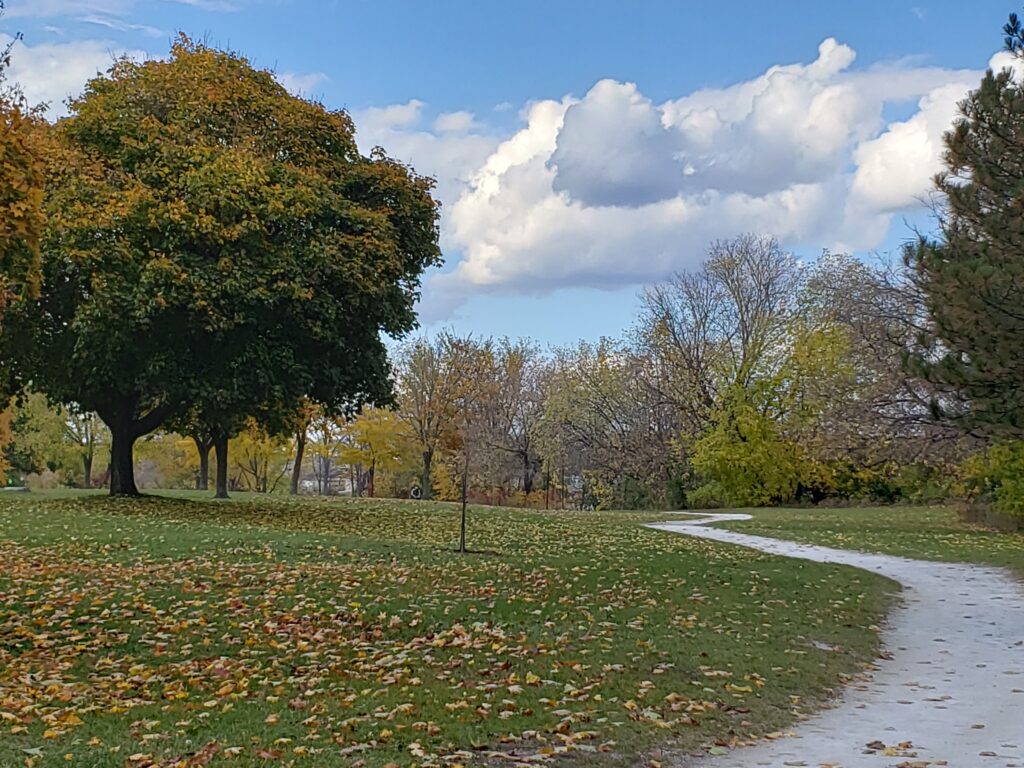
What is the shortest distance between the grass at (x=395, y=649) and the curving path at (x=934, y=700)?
14.1 inches

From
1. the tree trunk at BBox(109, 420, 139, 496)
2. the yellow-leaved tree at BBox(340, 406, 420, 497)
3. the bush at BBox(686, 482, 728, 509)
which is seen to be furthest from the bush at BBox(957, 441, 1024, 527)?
the yellow-leaved tree at BBox(340, 406, 420, 497)

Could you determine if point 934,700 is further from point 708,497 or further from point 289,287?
point 708,497

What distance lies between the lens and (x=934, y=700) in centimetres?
828

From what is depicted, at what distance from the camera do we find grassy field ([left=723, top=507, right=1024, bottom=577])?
20922 mm

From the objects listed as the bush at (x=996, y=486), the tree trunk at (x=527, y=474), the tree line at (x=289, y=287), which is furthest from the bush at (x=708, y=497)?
the tree trunk at (x=527, y=474)

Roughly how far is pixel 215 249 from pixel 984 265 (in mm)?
16485

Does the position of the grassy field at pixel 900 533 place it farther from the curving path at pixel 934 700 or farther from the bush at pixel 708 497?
the bush at pixel 708 497

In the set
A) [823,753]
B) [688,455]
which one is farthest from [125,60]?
[688,455]

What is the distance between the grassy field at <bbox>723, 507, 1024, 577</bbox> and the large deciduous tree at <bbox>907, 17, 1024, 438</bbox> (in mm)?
6988

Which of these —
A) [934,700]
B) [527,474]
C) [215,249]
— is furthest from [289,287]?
[527,474]

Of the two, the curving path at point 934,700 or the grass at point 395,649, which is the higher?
the grass at point 395,649

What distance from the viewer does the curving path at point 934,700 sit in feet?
21.2

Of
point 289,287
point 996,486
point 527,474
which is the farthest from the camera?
point 527,474

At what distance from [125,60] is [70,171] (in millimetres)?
4514
